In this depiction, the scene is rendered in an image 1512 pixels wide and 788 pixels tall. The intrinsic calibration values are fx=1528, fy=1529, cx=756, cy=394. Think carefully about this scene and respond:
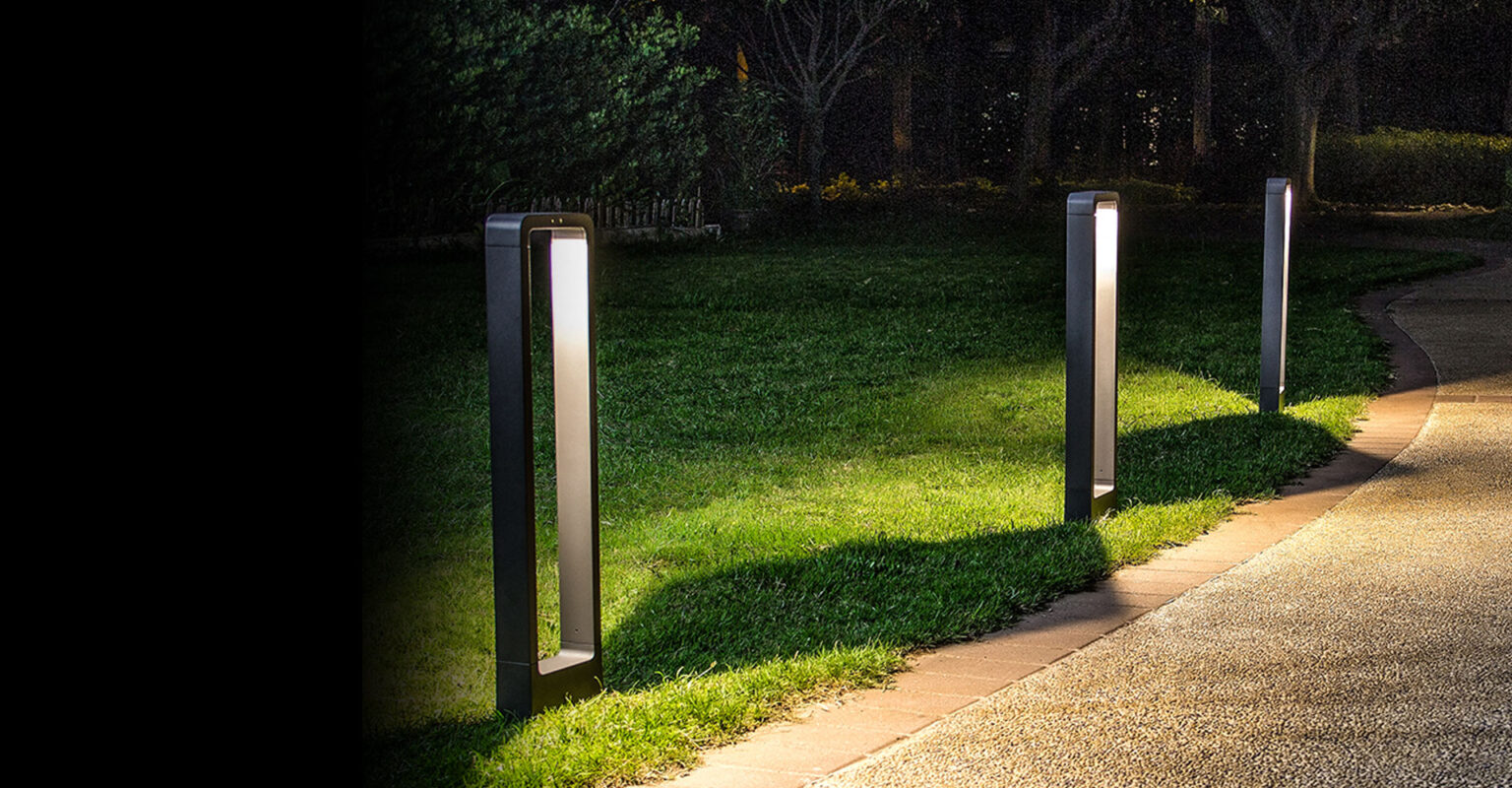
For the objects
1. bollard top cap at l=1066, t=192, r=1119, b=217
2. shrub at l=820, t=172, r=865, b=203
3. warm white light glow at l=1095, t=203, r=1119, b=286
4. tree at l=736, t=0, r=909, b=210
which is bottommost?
warm white light glow at l=1095, t=203, r=1119, b=286

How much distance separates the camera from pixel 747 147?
23.3 metres

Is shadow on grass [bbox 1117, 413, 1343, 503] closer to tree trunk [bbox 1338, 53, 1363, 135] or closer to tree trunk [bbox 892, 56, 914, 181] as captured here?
tree trunk [bbox 892, 56, 914, 181]

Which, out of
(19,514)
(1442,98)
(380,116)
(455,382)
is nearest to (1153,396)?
(455,382)

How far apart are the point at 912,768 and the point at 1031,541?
1929 mm

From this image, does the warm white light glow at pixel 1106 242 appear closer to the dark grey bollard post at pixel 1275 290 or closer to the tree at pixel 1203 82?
the dark grey bollard post at pixel 1275 290

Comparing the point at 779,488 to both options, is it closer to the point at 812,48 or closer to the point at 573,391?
the point at 573,391

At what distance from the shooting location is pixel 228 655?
3.75 meters

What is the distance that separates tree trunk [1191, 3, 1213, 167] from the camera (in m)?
29.1

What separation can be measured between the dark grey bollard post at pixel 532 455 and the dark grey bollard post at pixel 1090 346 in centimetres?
217

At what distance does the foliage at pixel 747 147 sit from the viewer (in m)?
23.3

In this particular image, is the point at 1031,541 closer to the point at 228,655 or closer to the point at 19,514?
the point at 228,655

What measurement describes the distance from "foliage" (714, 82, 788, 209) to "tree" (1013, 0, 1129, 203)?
233 inches

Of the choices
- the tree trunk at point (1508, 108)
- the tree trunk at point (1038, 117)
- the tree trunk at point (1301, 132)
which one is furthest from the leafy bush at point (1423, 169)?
the tree trunk at point (1038, 117)

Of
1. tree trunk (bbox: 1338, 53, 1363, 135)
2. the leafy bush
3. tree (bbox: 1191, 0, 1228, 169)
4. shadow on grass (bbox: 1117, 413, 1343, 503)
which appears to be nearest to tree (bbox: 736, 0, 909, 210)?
tree (bbox: 1191, 0, 1228, 169)
